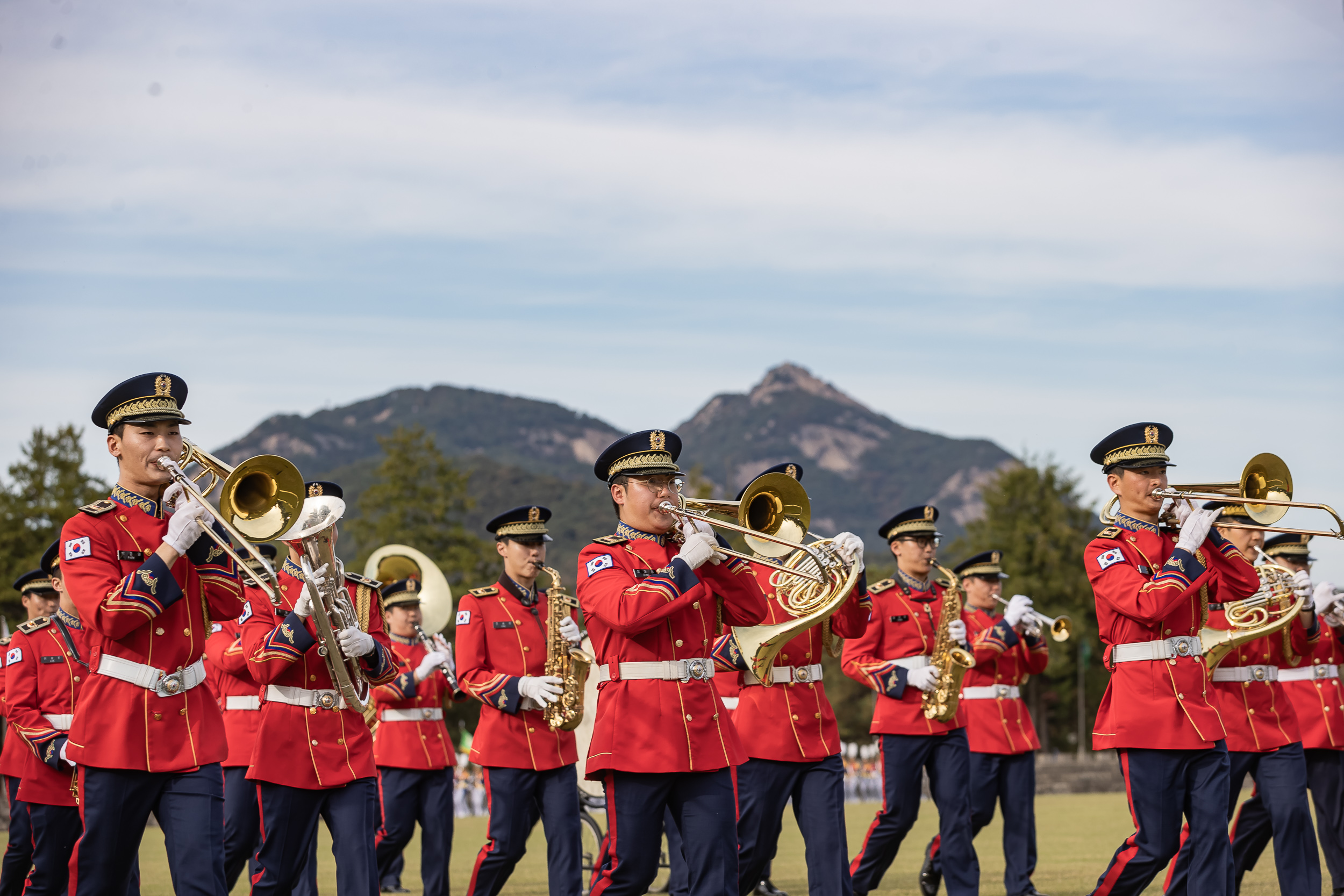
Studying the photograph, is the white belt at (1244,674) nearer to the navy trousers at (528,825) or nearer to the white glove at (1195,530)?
the white glove at (1195,530)

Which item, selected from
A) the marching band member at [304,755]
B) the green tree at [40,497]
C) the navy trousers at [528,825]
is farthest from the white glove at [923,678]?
the green tree at [40,497]

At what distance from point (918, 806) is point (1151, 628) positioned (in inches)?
115

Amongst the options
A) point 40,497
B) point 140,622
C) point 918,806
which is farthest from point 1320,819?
point 40,497

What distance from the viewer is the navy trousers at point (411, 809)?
11.2 m

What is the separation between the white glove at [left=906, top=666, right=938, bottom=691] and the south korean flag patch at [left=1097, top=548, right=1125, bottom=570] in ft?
9.05

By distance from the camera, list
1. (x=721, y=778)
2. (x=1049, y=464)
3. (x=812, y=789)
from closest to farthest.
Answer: (x=721, y=778)
(x=812, y=789)
(x=1049, y=464)

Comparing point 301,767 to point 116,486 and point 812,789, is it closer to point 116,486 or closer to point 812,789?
point 116,486

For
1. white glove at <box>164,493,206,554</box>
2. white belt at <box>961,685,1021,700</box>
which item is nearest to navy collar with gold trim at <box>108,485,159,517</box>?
white glove at <box>164,493,206,554</box>

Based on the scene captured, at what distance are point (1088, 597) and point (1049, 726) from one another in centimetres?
604

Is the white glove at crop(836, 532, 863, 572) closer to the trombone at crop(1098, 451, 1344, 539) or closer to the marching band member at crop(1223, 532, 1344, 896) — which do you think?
the trombone at crop(1098, 451, 1344, 539)

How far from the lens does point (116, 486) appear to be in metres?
6.92

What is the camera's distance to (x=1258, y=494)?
29.3 feet

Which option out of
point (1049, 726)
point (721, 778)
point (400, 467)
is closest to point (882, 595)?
point (721, 778)

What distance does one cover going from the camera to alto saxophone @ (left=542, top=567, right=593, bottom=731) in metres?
9.89
